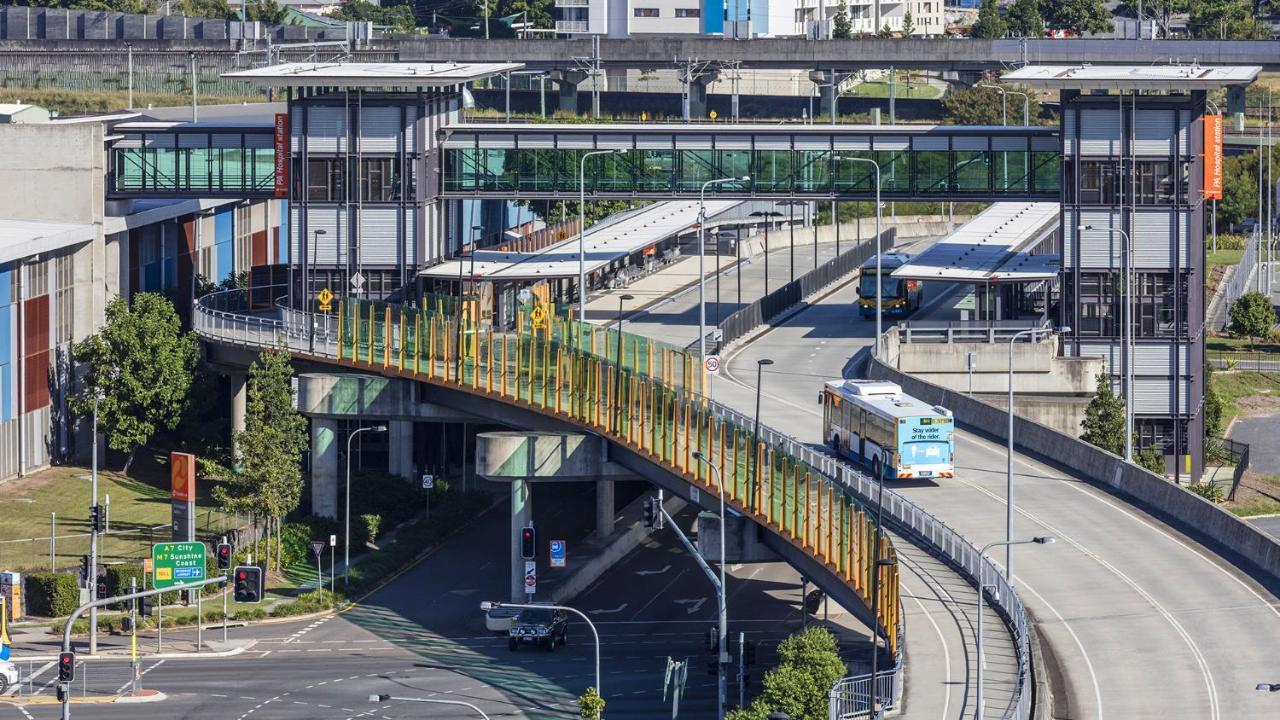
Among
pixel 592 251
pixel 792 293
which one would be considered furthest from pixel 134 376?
pixel 792 293

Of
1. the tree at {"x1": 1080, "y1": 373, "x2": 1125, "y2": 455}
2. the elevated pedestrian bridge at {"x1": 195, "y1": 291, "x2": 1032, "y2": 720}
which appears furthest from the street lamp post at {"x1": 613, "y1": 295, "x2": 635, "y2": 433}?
the tree at {"x1": 1080, "y1": 373, "x2": 1125, "y2": 455}

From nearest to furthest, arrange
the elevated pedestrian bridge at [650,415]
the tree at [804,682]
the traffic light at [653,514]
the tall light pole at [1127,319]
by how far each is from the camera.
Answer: the tree at [804,682] < the traffic light at [653,514] < the elevated pedestrian bridge at [650,415] < the tall light pole at [1127,319]

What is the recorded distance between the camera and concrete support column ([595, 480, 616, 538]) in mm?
104125

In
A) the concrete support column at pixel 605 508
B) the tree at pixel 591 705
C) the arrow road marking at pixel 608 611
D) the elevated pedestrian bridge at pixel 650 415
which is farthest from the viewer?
the concrete support column at pixel 605 508

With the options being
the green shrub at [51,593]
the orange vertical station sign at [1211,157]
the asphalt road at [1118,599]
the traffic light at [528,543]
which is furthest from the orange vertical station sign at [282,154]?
the orange vertical station sign at [1211,157]

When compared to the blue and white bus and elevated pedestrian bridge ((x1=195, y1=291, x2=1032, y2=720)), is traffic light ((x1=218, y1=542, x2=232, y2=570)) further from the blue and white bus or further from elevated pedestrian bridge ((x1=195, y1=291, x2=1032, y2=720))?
the blue and white bus

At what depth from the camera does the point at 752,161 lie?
123312mm

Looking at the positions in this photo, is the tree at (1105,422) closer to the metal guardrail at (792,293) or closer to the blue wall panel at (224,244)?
the metal guardrail at (792,293)

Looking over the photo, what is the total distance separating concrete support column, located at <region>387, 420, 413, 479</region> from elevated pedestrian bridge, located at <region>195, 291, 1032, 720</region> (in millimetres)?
5799

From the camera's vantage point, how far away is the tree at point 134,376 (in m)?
111

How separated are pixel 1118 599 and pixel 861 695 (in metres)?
10.8

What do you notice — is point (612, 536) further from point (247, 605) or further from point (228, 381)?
point (228, 381)

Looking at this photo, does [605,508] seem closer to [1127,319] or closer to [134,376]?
[134,376]

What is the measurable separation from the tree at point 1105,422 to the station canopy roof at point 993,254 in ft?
36.6
